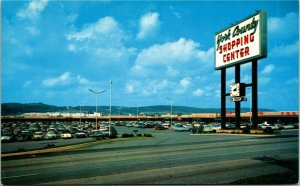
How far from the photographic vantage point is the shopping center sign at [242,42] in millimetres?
43906

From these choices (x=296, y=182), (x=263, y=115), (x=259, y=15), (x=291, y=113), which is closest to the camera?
(x=296, y=182)

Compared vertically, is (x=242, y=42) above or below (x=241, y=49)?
above

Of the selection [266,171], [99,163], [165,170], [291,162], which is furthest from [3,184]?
[291,162]

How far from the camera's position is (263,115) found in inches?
4892

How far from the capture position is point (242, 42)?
1879 inches

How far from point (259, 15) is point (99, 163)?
33615 millimetres

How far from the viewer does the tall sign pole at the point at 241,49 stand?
144ft

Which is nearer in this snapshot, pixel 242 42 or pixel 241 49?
pixel 242 42

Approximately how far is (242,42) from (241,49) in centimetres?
104

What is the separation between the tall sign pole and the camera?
44.0 m

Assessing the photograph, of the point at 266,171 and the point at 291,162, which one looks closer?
the point at 266,171

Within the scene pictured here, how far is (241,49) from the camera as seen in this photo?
48156mm

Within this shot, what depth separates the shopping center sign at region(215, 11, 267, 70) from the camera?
43.9 meters

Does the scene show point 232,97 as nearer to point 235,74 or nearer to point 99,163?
point 235,74
